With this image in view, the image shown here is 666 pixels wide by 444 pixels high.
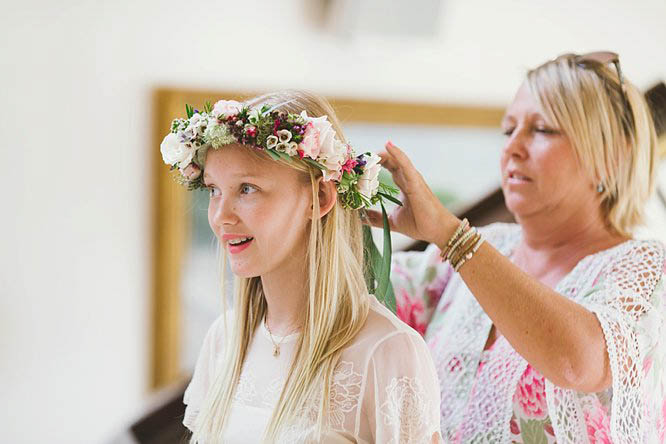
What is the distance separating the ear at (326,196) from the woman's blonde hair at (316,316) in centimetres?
1

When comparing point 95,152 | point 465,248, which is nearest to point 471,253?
point 465,248

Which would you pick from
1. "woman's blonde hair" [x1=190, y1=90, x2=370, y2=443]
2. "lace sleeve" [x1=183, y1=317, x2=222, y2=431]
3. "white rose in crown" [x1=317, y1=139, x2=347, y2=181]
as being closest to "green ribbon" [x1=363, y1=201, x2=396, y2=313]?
"woman's blonde hair" [x1=190, y1=90, x2=370, y2=443]

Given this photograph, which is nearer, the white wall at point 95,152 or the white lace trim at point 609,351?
the white lace trim at point 609,351

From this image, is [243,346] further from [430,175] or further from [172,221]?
[430,175]

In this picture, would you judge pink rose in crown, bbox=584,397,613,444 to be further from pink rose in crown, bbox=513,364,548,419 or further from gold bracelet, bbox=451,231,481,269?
gold bracelet, bbox=451,231,481,269

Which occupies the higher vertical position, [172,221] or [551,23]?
[551,23]

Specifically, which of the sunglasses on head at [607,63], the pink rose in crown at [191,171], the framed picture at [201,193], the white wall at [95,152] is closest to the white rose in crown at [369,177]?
the pink rose in crown at [191,171]

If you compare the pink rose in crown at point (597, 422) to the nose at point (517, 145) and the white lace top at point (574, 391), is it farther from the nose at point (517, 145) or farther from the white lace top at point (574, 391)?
the nose at point (517, 145)

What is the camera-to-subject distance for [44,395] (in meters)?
2.61

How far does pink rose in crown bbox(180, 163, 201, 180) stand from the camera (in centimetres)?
109

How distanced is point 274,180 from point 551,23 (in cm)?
253

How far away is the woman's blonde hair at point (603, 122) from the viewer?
1428mm

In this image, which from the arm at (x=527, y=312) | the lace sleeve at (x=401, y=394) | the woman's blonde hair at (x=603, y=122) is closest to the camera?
the lace sleeve at (x=401, y=394)

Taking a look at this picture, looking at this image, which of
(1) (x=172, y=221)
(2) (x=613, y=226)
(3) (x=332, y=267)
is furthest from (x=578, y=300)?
(1) (x=172, y=221)
